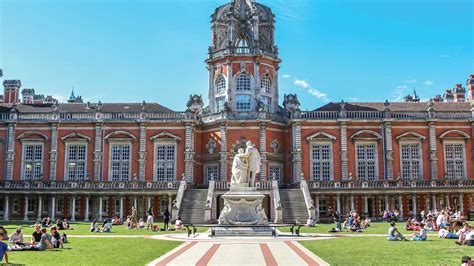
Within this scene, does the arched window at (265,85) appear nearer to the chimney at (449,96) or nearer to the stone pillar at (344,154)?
the stone pillar at (344,154)

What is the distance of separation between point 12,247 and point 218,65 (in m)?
38.4

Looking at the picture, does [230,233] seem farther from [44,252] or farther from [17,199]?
[17,199]

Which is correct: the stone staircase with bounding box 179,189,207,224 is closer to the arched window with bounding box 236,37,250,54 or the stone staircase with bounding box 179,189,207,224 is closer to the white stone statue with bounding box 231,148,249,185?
the white stone statue with bounding box 231,148,249,185

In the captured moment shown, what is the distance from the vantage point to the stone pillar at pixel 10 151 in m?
53.4

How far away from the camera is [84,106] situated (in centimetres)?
5866

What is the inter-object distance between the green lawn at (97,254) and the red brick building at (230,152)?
1073 inches

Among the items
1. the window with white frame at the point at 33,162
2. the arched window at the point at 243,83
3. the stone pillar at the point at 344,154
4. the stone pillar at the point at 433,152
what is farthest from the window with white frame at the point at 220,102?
the stone pillar at the point at 433,152

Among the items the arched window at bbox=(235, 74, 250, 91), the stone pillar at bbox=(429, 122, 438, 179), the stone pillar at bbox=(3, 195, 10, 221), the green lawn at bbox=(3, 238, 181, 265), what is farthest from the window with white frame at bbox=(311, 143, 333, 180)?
the green lawn at bbox=(3, 238, 181, 265)

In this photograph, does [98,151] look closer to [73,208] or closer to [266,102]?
[73,208]

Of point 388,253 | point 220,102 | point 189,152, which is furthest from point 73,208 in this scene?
point 388,253

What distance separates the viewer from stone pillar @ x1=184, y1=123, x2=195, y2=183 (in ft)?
172

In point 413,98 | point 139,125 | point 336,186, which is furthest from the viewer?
point 413,98

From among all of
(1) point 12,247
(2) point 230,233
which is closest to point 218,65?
(2) point 230,233

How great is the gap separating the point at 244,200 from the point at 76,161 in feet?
94.3
